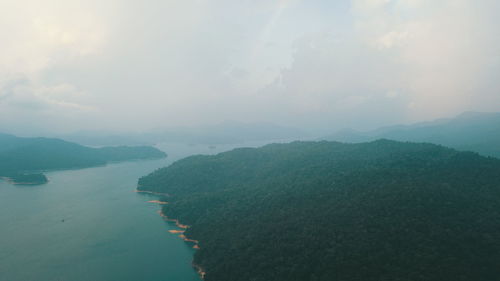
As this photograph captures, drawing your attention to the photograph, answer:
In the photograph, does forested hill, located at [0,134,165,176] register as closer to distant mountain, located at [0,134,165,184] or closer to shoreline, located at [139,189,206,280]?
distant mountain, located at [0,134,165,184]

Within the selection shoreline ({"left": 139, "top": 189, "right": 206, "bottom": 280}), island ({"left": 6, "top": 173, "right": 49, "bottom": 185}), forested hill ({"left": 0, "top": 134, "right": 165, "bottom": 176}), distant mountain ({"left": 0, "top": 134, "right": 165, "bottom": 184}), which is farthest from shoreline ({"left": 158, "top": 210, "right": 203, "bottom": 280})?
forested hill ({"left": 0, "top": 134, "right": 165, "bottom": 176})

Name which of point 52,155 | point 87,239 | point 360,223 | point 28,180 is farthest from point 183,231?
point 52,155

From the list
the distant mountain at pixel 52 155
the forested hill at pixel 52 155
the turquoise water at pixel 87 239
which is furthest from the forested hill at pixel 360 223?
the forested hill at pixel 52 155

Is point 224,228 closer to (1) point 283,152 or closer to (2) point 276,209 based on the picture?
(2) point 276,209

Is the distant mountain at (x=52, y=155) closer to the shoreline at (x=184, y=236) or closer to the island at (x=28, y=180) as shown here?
the island at (x=28, y=180)

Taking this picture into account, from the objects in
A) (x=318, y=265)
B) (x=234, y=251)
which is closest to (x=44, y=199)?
(x=234, y=251)

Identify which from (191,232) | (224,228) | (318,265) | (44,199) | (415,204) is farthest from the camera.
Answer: (44,199)

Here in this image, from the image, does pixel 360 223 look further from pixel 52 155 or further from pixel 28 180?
pixel 52 155
